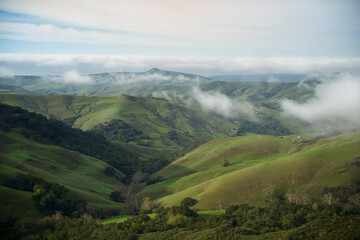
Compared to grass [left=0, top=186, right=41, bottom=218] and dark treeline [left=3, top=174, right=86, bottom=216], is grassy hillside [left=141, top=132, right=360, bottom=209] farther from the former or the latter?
grass [left=0, top=186, right=41, bottom=218]

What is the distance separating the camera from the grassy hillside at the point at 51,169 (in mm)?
103156

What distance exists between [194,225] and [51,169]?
91926mm

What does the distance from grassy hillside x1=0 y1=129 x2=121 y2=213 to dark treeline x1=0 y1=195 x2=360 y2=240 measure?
1861cm

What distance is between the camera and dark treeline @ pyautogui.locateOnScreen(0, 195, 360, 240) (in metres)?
64.9

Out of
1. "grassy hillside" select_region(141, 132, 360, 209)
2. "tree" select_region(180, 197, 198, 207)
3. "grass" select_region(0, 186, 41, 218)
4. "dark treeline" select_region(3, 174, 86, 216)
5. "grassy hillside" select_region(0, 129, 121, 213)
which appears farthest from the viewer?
"grassy hillside" select_region(0, 129, 121, 213)

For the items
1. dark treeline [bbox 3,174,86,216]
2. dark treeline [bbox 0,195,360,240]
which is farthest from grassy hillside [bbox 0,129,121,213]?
dark treeline [bbox 0,195,360,240]

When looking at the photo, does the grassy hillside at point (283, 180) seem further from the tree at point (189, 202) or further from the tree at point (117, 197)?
the tree at point (117, 197)

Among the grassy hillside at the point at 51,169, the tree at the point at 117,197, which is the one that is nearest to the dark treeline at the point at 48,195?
the grassy hillside at the point at 51,169

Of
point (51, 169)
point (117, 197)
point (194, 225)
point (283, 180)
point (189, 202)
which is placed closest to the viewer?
point (194, 225)

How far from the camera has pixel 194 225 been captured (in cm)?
7356

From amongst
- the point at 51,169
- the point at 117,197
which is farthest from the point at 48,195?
the point at 51,169

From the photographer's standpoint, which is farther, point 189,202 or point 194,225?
point 189,202

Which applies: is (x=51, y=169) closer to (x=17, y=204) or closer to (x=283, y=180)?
(x=17, y=204)

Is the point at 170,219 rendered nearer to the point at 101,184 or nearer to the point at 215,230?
the point at 215,230
